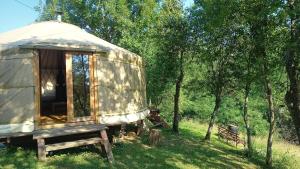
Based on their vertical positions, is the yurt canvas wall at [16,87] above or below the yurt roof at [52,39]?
below

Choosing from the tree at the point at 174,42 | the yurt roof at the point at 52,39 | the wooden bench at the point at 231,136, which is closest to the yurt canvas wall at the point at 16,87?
the yurt roof at the point at 52,39

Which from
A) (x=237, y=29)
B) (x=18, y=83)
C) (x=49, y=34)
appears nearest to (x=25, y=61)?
(x=18, y=83)

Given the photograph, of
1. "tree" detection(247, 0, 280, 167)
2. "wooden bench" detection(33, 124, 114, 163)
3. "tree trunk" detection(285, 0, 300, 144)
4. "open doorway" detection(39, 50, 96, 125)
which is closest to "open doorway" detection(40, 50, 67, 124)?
"open doorway" detection(39, 50, 96, 125)

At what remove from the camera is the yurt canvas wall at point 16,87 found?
8758 mm

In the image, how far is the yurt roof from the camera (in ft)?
29.1

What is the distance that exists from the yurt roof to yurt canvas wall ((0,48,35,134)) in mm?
269

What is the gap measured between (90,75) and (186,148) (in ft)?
14.8

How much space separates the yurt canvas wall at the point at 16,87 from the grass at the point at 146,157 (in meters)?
0.89

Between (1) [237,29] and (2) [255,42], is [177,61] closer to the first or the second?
(1) [237,29]

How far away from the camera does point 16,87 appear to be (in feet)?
28.9

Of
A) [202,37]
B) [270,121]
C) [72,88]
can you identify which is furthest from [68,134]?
[202,37]

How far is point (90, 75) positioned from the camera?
9695 millimetres

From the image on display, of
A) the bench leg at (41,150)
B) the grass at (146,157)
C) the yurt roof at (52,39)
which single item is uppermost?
the yurt roof at (52,39)

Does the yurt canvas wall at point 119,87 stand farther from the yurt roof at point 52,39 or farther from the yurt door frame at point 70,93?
the yurt roof at point 52,39
